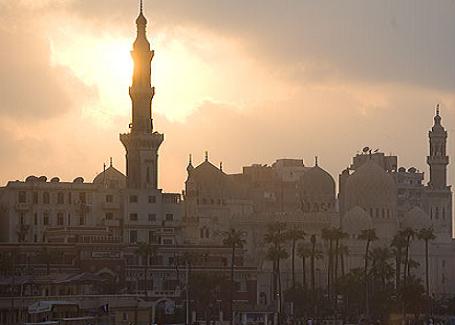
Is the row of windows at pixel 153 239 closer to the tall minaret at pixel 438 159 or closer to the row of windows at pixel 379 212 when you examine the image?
the row of windows at pixel 379 212

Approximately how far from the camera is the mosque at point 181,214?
398 ft

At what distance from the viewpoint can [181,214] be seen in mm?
134250

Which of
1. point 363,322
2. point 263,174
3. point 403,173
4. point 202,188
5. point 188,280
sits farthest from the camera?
point 403,173

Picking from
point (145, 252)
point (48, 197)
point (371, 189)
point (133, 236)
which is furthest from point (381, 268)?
point (48, 197)

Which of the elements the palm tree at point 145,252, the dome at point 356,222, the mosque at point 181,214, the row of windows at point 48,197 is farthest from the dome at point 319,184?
the palm tree at point 145,252

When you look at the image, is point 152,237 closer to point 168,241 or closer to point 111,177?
point 168,241

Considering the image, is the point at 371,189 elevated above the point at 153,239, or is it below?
above

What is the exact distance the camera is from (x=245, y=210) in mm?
162500

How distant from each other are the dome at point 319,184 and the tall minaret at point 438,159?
1635 cm

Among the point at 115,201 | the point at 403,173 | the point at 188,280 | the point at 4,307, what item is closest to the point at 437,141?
the point at 403,173

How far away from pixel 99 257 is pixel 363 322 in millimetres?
21785

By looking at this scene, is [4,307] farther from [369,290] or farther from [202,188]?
[202,188]

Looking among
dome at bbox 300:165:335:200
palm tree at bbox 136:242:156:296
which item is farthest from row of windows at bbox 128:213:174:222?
dome at bbox 300:165:335:200

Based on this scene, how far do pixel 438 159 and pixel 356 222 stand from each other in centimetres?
2685
